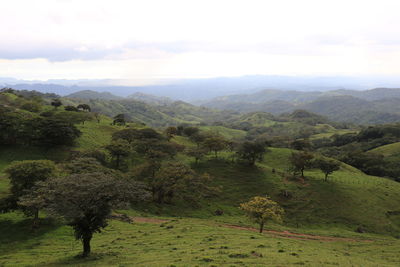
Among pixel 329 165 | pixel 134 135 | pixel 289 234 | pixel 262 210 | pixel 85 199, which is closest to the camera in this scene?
pixel 85 199

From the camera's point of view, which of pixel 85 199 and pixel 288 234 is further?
pixel 288 234

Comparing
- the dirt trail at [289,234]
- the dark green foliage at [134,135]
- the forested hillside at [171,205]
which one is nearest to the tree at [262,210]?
the forested hillside at [171,205]

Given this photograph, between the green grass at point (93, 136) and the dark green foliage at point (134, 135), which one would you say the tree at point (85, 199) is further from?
the dark green foliage at point (134, 135)

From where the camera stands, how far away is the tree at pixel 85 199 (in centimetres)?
2338

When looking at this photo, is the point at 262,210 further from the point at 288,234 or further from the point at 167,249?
the point at 167,249

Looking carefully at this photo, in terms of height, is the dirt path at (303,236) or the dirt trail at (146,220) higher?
the dirt trail at (146,220)

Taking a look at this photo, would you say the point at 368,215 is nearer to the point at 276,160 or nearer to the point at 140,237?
the point at 276,160

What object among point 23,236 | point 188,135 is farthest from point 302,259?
point 188,135

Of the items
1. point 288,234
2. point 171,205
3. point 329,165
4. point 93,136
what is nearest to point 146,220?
point 171,205

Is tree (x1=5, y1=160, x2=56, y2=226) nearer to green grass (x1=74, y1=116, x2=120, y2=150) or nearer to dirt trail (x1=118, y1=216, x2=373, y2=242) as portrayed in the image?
dirt trail (x1=118, y1=216, x2=373, y2=242)

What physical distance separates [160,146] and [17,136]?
137 feet

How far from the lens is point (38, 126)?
73.2 metres

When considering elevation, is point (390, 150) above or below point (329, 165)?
below

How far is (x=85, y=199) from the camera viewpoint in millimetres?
23656
